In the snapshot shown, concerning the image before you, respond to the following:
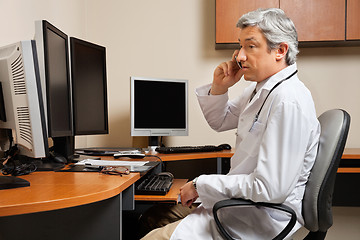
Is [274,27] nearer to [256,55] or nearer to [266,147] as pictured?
[256,55]

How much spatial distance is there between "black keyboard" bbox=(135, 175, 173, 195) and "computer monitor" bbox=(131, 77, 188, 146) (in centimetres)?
79

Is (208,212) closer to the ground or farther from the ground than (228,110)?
closer to the ground

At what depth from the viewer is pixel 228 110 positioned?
1879 mm

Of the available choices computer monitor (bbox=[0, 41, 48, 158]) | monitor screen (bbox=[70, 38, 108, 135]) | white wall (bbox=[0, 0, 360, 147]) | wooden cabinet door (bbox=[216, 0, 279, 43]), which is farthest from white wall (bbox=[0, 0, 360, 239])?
computer monitor (bbox=[0, 41, 48, 158])

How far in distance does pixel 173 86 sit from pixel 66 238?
1561 millimetres

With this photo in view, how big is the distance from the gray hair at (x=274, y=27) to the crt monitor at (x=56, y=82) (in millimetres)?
815

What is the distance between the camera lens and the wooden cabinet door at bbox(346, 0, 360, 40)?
258 centimetres

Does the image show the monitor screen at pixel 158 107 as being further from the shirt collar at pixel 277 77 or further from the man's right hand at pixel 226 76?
the shirt collar at pixel 277 77

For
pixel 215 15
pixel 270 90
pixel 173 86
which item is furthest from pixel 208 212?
pixel 215 15

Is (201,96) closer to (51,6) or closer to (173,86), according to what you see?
(173,86)

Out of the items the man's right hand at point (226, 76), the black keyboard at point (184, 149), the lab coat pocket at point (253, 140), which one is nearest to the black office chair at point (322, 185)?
the lab coat pocket at point (253, 140)

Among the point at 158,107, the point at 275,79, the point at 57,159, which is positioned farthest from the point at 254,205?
the point at 158,107

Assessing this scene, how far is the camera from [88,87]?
2010mm

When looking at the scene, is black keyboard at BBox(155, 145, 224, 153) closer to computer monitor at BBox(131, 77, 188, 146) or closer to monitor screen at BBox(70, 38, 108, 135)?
computer monitor at BBox(131, 77, 188, 146)
